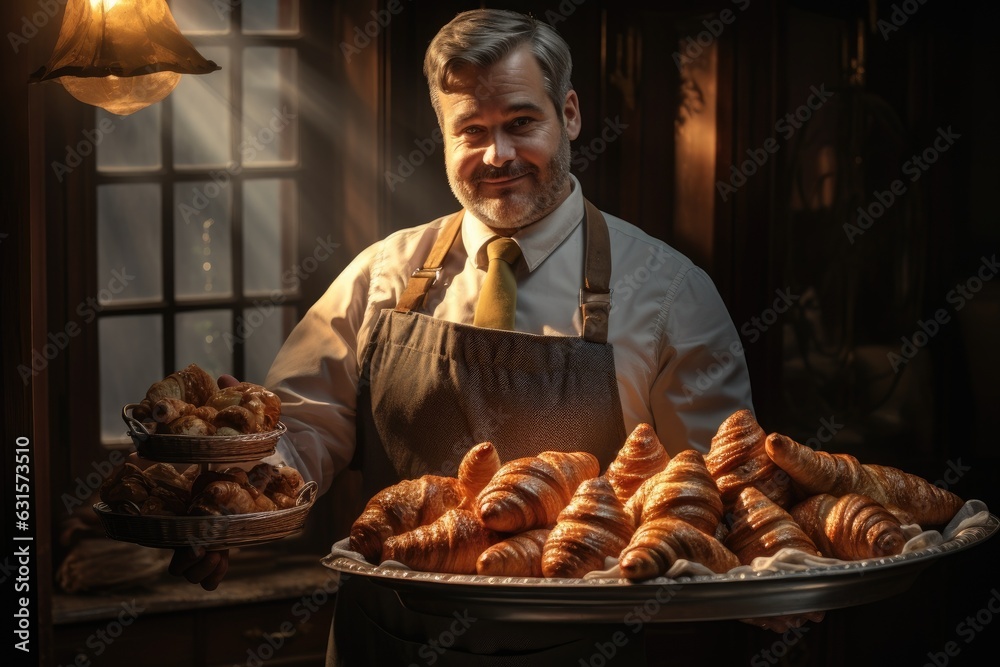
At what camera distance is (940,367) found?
3.60 metres

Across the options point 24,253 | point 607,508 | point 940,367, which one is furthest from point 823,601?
point 940,367

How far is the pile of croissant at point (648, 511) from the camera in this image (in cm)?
175

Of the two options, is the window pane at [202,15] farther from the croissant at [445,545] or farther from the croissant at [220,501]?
the croissant at [445,545]

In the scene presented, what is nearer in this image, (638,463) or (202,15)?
(638,463)

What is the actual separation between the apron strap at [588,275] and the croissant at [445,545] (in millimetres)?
767

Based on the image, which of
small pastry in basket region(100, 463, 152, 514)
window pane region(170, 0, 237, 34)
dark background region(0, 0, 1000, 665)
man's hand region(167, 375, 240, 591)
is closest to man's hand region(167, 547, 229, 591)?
man's hand region(167, 375, 240, 591)

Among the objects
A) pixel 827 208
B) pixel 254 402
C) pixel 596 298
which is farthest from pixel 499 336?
pixel 827 208

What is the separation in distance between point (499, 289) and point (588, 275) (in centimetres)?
20

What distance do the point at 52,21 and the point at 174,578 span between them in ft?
5.89

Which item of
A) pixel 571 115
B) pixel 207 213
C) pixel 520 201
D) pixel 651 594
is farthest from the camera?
pixel 207 213

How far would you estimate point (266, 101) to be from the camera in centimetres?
384

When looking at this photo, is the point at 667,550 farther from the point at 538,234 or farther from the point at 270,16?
the point at 270,16

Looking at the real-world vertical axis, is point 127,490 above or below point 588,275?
below

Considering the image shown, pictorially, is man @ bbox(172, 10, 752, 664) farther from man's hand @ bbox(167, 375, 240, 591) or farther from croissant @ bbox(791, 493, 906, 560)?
croissant @ bbox(791, 493, 906, 560)
